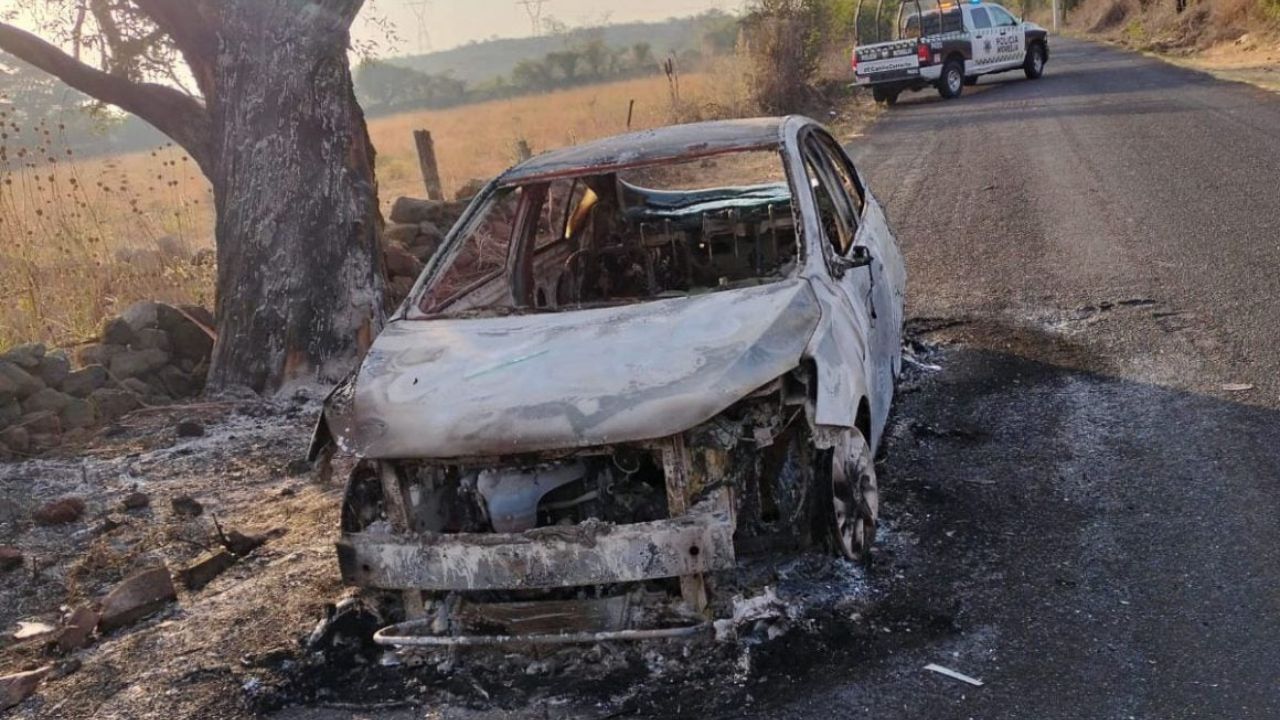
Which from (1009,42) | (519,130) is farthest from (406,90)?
(1009,42)

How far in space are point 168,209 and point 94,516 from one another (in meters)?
5.81

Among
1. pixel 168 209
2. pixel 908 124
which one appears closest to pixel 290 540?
pixel 168 209

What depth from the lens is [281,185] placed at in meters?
7.69

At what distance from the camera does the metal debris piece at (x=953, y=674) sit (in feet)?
11.3

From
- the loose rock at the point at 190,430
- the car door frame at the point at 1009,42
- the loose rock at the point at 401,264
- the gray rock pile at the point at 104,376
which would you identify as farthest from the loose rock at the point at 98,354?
the car door frame at the point at 1009,42

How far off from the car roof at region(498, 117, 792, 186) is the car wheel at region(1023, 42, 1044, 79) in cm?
2142

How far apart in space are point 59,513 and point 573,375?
3.37 m

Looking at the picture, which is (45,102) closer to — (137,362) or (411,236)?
(411,236)

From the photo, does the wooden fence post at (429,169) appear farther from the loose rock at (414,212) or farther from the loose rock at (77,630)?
the loose rock at (77,630)

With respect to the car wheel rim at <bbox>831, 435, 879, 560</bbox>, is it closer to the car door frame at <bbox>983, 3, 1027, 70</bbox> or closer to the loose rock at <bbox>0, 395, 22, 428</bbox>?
the loose rock at <bbox>0, 395, 22, 428</bbox>

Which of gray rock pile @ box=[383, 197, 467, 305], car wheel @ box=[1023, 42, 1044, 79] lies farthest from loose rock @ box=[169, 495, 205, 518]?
car wheel @ box=[1023, 42, 1044, 79]

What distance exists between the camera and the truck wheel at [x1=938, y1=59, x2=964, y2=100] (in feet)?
74.5

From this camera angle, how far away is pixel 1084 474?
4848 millimetres

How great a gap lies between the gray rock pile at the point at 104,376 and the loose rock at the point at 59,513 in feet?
3.72
